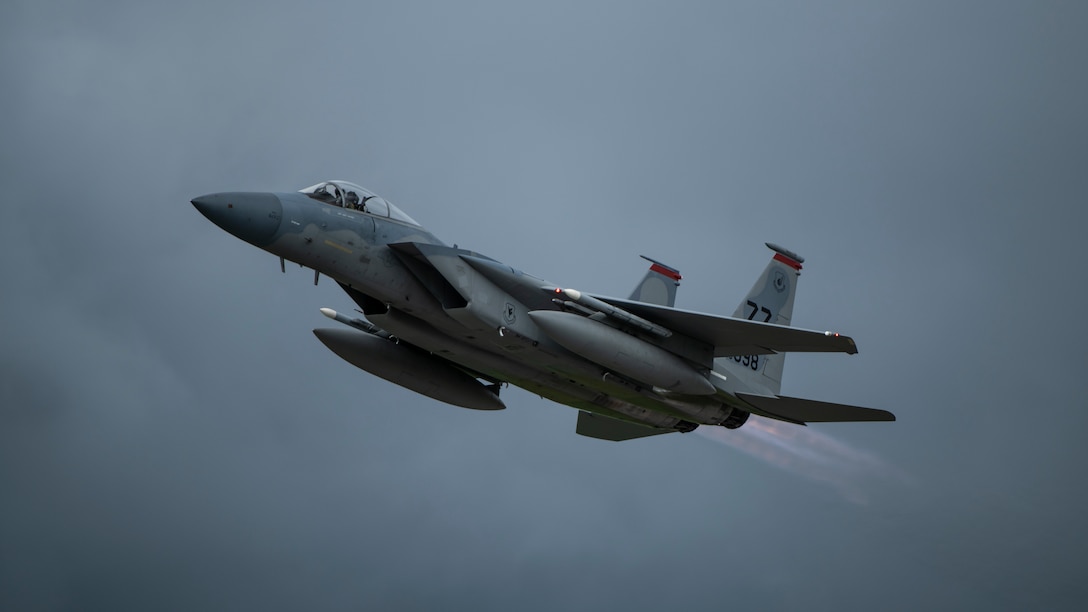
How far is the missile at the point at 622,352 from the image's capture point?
→ 19.3m

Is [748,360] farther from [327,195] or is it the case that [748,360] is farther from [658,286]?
[327,195]

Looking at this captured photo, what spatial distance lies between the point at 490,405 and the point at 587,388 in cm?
259

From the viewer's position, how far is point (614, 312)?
20234 millimetres

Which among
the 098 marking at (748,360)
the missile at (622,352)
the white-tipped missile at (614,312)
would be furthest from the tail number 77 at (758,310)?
the white-tipped missile at (614,312)

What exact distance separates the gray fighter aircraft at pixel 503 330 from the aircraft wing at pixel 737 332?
3 centimetres

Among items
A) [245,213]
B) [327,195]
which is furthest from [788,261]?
[245,213]

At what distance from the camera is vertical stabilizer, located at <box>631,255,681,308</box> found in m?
23.1

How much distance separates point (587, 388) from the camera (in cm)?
2248

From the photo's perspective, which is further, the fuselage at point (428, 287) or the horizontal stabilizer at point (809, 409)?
the horizontal stabilizer at point (809, 409)

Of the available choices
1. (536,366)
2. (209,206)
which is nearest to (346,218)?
(209,206)

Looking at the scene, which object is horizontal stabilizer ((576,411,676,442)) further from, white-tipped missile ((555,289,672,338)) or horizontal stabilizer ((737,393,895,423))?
white-tipped missile ((555,289,672,338))

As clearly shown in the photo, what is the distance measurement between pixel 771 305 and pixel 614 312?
5.92 metres

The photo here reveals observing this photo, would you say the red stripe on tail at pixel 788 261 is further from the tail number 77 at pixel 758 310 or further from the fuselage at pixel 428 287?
the fuselage at pixel 428 287

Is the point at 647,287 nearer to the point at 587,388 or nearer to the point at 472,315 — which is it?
the point at 587,388
